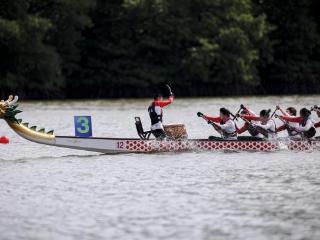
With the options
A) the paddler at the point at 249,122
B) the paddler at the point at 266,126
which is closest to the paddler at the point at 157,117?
the paddler at the point at 249,122

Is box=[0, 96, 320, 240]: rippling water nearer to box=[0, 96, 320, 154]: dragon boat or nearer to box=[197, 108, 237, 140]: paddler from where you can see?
box=[0, 96, 320, 154]: dragon boat

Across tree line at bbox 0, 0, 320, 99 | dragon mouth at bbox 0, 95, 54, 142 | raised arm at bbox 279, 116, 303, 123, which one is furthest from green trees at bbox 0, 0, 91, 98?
raised arm at bbox 279, 116, 303, 123

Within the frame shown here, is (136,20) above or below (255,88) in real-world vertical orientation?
above

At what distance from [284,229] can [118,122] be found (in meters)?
32.8

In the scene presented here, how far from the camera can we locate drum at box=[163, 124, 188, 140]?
2872 cm

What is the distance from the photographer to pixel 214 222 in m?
16.9

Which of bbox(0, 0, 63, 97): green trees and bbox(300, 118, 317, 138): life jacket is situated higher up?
bbox(0, 0, 63, 97): green trees

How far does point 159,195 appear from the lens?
790 inches

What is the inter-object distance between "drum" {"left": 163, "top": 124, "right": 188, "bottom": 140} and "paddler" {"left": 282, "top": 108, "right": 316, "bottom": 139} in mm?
3396

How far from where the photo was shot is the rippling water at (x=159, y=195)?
16.3 metres

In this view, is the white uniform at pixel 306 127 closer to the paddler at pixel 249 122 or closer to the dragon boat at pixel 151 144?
the dragon boat at pixel 151 144

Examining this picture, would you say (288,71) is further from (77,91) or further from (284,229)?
(284,229)

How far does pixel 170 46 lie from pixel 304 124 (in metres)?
58.3

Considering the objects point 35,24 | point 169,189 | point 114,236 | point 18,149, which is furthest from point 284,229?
point 35,24
